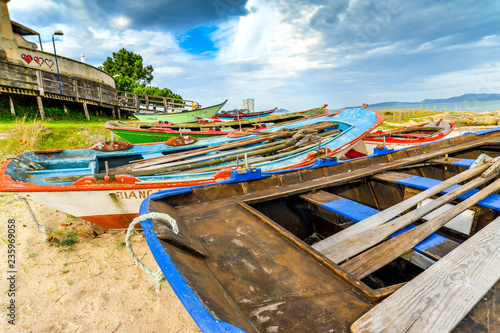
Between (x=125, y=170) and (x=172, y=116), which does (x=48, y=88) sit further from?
(x=125, y=170)

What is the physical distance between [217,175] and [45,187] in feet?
9.57

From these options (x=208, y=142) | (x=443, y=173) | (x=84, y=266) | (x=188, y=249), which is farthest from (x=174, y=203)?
(x=208, y=142)

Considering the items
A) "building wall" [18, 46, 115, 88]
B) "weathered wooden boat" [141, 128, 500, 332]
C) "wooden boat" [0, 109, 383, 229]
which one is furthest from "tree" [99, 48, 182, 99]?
"weathered wooden boat" [141, 128, 500, 332]

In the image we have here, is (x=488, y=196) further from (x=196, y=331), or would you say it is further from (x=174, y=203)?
(x=196, y=331)

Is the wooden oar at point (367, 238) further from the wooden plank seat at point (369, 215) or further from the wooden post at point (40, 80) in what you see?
the wooden post at point (40, 80)

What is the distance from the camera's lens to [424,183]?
10.00 feet

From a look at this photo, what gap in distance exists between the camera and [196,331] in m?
3.00

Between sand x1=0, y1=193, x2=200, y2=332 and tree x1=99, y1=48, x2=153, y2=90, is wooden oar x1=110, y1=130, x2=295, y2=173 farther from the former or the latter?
tree x1=99, y1=48, x2=153, y2=90

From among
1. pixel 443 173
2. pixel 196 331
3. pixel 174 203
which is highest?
pixel 174 203

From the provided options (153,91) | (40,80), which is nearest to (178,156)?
(40,80)

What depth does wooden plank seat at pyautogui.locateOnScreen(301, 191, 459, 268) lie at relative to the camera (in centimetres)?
177

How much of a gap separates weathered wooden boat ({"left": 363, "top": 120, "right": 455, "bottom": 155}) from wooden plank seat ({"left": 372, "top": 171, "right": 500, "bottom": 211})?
19.9ft

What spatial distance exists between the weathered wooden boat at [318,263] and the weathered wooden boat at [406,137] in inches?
288

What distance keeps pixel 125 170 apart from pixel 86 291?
2.55 metres
